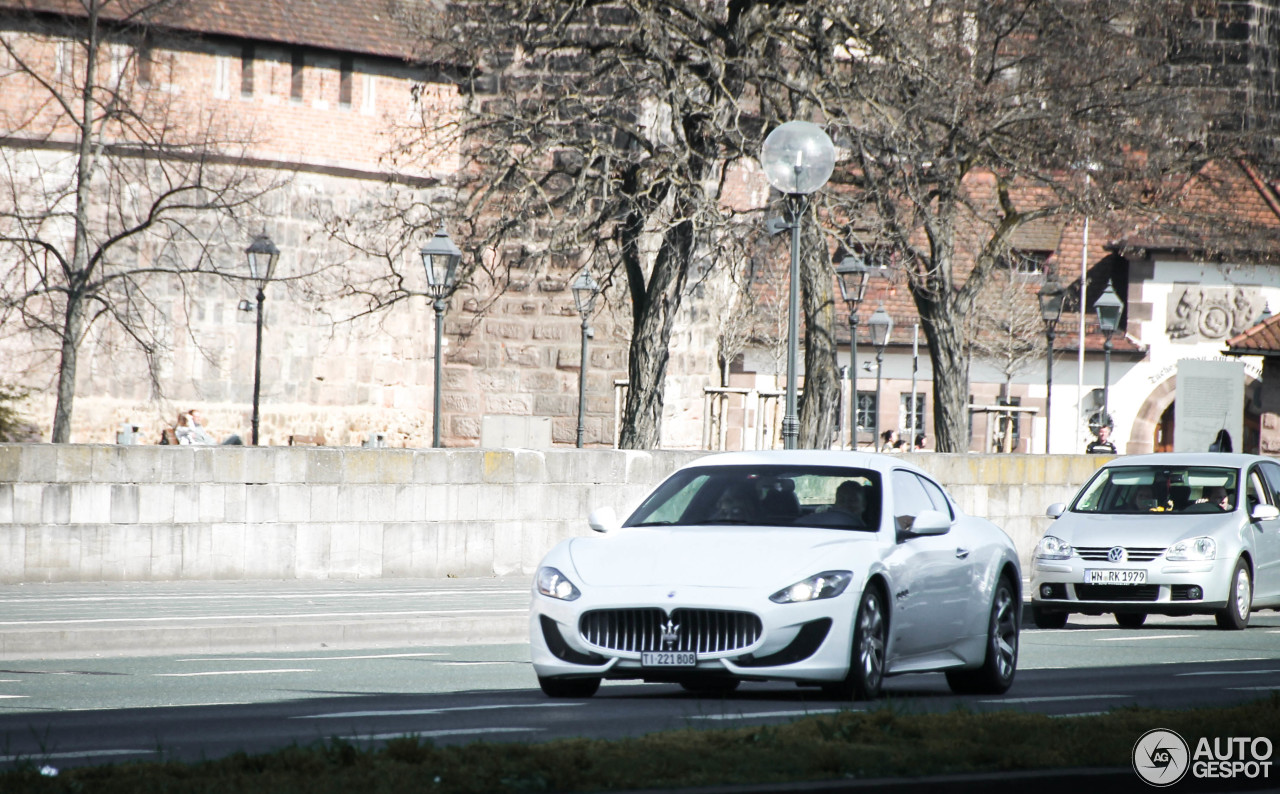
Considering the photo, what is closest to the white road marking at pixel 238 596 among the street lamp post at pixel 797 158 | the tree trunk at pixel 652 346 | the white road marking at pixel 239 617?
the white road marking at pixel 239 617

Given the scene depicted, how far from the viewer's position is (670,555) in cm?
964

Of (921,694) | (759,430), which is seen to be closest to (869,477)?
(921,694)

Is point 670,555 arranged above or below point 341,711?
above

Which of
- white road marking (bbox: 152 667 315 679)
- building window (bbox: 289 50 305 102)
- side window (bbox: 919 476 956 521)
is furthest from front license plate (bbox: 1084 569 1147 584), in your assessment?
building window (bbox: 289 50 305 102)

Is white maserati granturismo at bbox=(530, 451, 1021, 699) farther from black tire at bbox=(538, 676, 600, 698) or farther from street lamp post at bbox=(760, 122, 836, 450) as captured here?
street lamp post at bbox=(760, 122, 836, 450)

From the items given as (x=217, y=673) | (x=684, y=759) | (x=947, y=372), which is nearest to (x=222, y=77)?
(x=947, y=372)

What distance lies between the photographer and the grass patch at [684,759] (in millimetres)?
5859

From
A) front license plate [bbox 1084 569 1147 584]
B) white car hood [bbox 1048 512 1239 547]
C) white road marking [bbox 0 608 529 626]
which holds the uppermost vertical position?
white car hood [bbox 1048 512 1239 547]

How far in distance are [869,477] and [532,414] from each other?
28.7m

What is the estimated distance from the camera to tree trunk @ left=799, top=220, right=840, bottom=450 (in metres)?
25.6

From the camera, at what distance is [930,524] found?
10180 mm

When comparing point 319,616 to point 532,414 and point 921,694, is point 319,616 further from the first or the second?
point 532,414

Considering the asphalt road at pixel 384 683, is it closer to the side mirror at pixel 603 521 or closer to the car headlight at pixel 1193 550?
the car headlight at pixel 1193 550

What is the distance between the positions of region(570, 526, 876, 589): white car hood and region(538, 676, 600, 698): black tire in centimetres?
71
